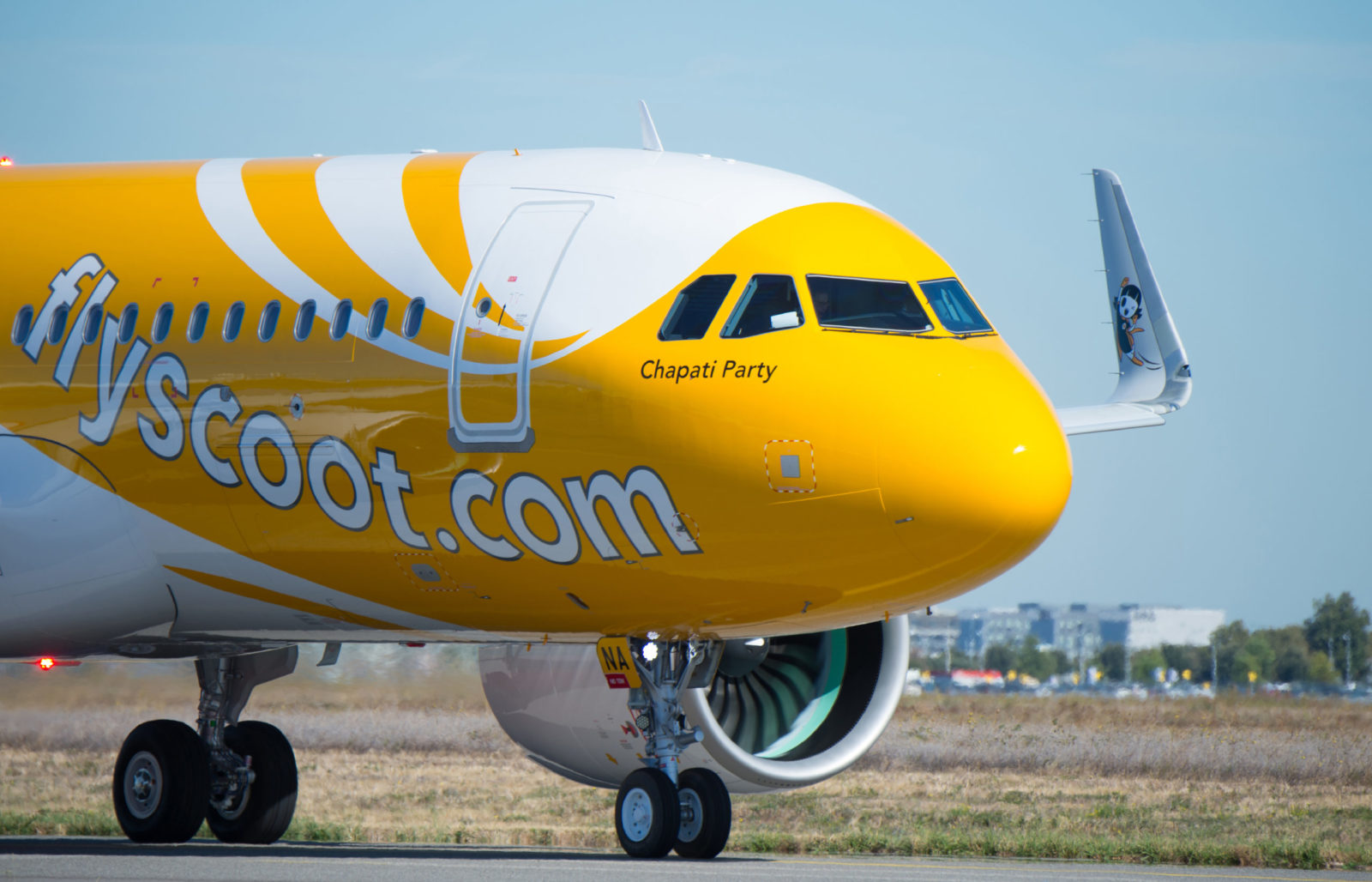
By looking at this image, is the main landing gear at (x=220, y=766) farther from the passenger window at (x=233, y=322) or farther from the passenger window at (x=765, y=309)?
the passenger window at (x=765, y=309)

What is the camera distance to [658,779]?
10.5 metres

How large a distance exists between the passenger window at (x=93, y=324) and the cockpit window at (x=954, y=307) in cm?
504

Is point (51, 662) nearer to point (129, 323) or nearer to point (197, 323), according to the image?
point (129, 323)

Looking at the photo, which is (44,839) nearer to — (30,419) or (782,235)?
(30,419)

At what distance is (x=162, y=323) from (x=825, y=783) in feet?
39.8

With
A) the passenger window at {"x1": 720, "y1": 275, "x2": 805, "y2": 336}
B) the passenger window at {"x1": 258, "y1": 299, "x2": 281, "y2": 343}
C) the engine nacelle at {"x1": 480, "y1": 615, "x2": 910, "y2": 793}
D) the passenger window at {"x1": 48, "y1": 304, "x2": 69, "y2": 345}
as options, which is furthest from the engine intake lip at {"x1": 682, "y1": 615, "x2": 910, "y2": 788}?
the passenger window at {"x1": 48, "y1": 304, "x2": 69, "y2": 345}

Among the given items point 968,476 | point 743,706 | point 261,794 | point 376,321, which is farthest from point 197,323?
point 968,476

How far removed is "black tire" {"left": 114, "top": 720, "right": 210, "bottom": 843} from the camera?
13.4m

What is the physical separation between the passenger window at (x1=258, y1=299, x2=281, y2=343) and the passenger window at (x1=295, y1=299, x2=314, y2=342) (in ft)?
0.46

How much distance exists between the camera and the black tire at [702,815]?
10719 mm

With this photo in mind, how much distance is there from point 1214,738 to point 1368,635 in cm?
4822

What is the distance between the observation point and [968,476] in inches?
377

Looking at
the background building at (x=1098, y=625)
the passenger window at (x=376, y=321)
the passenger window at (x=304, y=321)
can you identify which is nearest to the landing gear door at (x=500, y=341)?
the passenger window at (x=376, y=321)

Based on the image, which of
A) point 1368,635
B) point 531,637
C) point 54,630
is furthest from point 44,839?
point 1368,635
